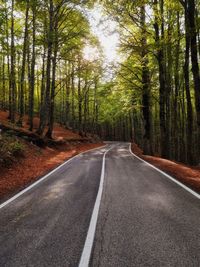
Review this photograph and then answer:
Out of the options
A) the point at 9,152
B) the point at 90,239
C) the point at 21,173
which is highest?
the point at 9,152

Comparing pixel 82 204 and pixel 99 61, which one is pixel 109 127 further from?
pixel 82 204

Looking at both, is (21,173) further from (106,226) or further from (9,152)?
(106,226)

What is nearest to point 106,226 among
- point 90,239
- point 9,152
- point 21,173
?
point 90,239

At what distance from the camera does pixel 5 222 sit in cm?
644

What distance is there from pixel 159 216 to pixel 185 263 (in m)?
2.26

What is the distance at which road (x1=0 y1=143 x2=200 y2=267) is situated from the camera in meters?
4.54

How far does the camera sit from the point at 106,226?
5973 mm

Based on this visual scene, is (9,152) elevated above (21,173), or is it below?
above

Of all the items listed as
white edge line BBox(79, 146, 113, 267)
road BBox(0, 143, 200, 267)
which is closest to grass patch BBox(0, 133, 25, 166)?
road BBox(0, 143, 200, 267)

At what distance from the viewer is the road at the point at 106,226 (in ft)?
14.9

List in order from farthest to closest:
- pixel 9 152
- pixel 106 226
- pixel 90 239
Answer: pixel 9 152, pixel 106 226, pixel 90 239

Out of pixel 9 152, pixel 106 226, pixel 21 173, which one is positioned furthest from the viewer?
pixel 9 152

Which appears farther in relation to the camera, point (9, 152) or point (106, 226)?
point (9, 152)

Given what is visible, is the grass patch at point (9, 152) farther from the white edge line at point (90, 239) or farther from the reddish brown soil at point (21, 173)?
the white edge line at point (90, 239)
